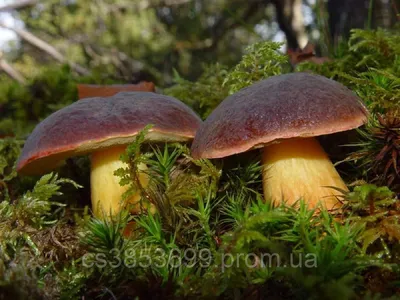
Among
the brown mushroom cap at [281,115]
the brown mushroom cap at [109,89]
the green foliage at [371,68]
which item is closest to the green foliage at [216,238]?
the green foliage at [371,68]

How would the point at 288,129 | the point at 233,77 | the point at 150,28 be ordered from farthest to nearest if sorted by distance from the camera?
the point at 150,28 → the point at 233,77 → the point at 288,129

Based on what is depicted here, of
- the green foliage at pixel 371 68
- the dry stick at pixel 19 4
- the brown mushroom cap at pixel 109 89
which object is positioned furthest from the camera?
the dry stick at pixel 19 4

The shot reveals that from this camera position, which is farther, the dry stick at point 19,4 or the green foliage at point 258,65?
the dry stick at point 19,4

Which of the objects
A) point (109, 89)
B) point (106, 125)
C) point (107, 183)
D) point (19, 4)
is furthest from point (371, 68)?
point (19, 4)

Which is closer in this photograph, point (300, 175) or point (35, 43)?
point (300, 175)

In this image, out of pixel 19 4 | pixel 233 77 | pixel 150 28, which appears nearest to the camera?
pixel 233 77

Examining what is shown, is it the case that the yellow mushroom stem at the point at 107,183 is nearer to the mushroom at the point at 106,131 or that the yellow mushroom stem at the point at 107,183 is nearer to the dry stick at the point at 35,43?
the mushroom at the point at 106,131

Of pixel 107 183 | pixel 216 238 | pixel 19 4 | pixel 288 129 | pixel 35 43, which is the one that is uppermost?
pixel 19 4

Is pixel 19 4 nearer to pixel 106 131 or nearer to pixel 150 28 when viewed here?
pixel 150 28
